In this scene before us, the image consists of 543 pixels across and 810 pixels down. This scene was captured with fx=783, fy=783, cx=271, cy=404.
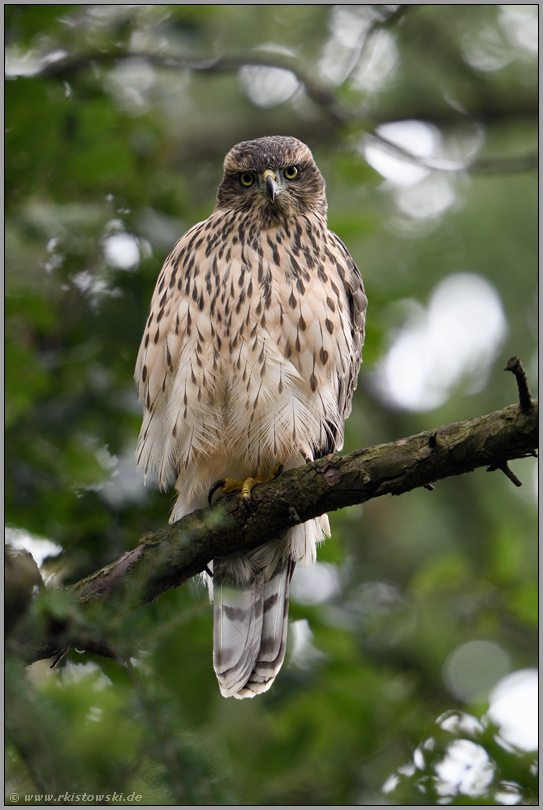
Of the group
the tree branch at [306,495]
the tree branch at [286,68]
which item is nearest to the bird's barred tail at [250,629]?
the tree branch at [306,495]

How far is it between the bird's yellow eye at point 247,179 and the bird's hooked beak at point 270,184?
15 cm

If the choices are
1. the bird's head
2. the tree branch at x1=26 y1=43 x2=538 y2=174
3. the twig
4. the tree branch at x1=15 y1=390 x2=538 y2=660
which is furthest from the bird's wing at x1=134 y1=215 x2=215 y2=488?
the twig

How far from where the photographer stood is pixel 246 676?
12.1 ft

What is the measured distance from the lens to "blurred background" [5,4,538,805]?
133 inches

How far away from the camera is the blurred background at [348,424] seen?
3373 millimetres

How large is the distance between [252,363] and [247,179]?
1091 mm

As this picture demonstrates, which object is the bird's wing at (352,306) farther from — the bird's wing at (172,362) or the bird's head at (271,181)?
the bird's wing at (172,362)

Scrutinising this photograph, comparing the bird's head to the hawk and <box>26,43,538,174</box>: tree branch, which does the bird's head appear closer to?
the hawk

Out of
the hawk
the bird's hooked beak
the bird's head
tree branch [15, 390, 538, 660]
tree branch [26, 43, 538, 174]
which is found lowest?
tree branch [15, 390, 538, 660]

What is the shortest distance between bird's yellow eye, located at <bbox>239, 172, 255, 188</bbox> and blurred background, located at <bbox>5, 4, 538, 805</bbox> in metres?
0.51

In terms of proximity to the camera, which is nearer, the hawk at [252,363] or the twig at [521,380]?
the twig at [521,380]

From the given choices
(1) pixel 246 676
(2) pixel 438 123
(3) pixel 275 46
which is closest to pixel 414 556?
(1) pixel 246 676

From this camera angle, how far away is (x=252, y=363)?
128 inches

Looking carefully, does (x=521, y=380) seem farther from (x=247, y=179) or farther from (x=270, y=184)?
(x=247, y=179)
